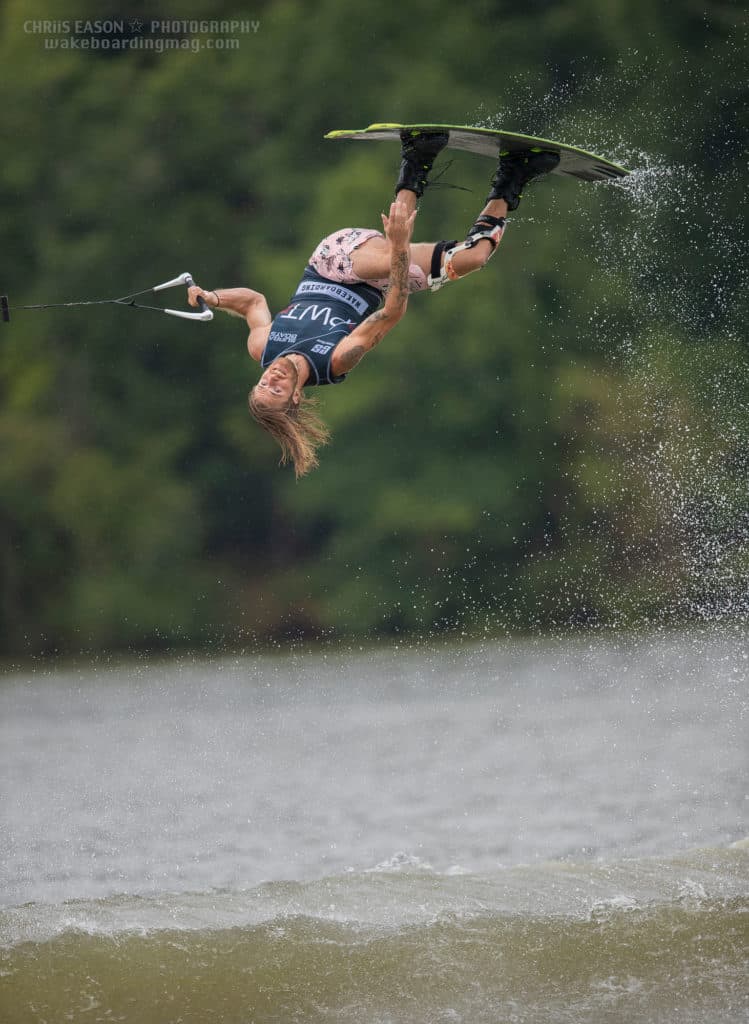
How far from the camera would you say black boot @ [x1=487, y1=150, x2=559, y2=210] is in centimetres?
664

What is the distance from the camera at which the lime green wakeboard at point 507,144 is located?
20.8 ft

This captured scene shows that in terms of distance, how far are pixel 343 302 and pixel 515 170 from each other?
3.11 feet

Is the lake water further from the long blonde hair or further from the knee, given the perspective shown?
the knee

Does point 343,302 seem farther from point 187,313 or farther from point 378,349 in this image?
point 378,349

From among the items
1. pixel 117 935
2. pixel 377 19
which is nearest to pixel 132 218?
pixel 377 19

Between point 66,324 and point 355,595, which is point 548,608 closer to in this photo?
point 355,595

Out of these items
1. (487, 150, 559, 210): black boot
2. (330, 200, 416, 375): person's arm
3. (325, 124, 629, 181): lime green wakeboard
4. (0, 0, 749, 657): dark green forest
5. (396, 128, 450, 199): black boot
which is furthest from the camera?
(0, 0, 749, 657): dark green forest

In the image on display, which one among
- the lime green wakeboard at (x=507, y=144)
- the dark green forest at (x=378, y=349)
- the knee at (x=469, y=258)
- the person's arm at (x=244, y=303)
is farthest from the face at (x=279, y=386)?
the dark green forest at (x=378, y=349)

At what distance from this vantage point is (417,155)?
245 inches

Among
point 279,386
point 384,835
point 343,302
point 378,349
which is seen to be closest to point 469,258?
point 343,302

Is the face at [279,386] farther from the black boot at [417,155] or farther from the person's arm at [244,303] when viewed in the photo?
the black boot at [417,155]

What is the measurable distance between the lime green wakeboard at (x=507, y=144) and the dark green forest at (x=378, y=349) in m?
10.2

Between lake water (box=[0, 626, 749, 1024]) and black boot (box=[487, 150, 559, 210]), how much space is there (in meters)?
3.55

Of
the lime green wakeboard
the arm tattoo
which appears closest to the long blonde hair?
the arm tattoo
